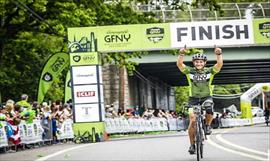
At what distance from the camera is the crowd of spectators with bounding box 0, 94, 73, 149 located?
17448 millimetres

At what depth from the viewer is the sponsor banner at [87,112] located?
22.0 meters

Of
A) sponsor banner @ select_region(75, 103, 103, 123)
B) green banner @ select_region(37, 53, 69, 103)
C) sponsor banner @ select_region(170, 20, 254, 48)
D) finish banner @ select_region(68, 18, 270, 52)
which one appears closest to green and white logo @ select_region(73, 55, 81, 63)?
finish banner @ select_region(68, 18, 270, 52)

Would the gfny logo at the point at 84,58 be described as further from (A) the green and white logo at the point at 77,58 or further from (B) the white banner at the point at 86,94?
(B) the white banner at the point at 86,94

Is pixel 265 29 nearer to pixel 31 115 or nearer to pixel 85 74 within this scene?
pixel 85 74

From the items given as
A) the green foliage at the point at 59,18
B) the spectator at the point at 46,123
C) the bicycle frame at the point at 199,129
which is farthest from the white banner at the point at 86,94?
the bicycle frame at the point at 199,129

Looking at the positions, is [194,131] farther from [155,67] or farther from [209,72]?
[155,67]

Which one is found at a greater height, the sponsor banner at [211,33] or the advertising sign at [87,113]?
the sponsor banner at [211,33]

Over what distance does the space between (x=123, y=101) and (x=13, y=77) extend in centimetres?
700

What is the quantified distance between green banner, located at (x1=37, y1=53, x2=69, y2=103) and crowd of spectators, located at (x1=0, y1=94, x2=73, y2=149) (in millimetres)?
1131

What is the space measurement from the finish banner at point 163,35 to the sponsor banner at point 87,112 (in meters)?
1.93

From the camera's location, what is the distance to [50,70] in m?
24.6

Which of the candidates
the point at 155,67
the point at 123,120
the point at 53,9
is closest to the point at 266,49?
the point at 155,67

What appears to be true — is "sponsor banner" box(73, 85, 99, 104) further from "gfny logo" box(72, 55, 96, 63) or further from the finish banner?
the finish banner

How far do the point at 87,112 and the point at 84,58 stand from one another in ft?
6.11
